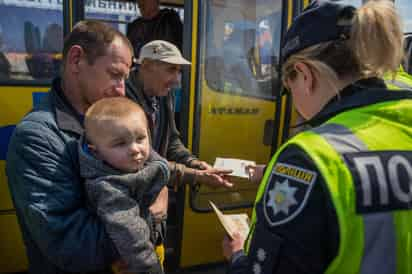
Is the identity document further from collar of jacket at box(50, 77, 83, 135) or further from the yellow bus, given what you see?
the yellow bus

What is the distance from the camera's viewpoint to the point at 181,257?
9.49 ft

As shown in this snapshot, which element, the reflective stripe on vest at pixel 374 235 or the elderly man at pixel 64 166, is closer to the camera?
the reflective stripe on vest at pixel 374 235

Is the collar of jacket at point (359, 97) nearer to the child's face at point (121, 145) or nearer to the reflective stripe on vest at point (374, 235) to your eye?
the reflective stripe on vest at point (374, 235)

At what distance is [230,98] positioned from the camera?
297cm

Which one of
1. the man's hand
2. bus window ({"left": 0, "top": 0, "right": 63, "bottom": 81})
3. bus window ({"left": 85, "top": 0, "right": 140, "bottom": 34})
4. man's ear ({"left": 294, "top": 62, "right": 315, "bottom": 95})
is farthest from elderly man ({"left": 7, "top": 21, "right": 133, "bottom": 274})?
bus window ({"left": 85, "top": 0, "right": 140, "bottom": 34})

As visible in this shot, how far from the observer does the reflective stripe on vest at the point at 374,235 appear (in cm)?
84

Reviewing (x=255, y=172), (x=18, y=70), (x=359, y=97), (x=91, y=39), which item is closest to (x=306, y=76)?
(x=359, y=97)

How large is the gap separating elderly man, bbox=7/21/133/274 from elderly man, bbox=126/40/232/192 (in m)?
0.91

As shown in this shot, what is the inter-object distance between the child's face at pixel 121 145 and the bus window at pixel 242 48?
1.52 meters

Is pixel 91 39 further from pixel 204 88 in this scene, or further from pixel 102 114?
pixel 204 88

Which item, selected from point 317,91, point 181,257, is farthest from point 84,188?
point 181,257

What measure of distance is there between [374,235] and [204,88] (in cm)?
211

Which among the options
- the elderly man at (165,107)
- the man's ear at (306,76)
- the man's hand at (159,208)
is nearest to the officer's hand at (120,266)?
the man's hand at (159,208)

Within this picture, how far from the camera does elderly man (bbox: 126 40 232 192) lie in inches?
98.7
